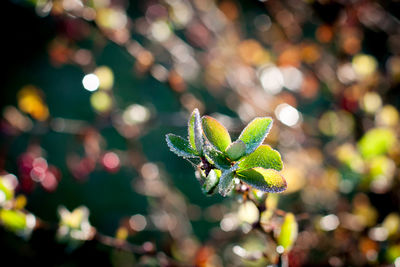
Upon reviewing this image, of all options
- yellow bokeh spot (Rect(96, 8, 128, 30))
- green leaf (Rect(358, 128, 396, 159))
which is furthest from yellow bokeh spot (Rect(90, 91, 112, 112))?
green leaf (Rect(358, 128, 396, 159))

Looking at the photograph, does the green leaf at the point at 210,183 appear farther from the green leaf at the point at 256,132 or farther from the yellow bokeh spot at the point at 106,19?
the yellow bokeh spot at the point at 106,19

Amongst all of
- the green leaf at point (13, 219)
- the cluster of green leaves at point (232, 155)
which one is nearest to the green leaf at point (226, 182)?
the cluster of green leaves at point (232, 155)

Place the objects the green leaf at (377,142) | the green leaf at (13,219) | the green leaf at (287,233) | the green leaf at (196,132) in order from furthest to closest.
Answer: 1. the green leaf at (377,142)
2. the green leaf at (13,219)
3. the green leaf at (287,233)
4. the green leaf at (196,132)

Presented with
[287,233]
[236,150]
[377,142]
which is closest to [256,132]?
[236,150]

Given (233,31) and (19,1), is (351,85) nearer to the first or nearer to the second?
(233,31)

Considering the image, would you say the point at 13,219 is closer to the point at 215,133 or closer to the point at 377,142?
the point at 215,133

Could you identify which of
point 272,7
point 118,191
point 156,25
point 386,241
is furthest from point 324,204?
point 118,191
